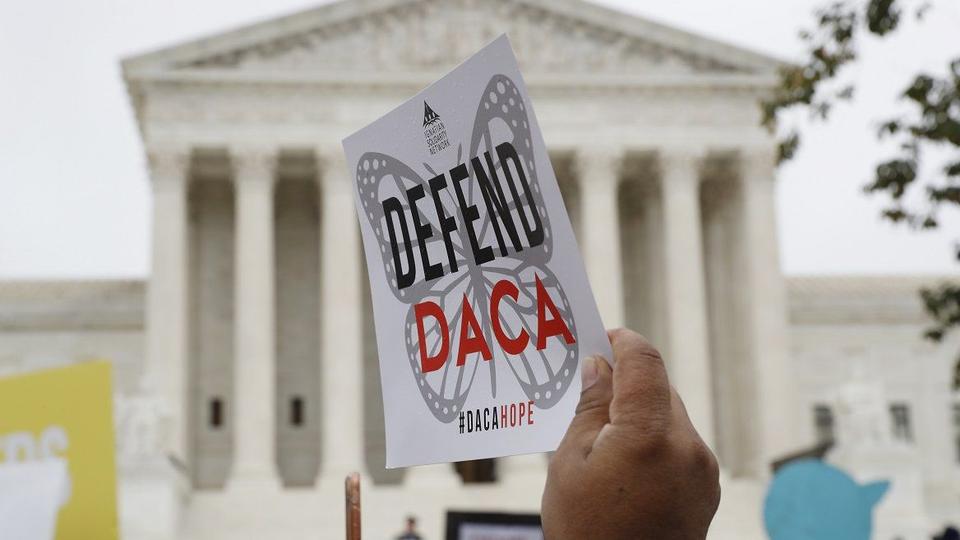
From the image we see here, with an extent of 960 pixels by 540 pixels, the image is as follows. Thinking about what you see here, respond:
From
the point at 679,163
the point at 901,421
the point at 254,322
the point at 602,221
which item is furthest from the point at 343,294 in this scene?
the point at 901,421

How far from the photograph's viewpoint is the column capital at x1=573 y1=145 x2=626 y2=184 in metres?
56.3

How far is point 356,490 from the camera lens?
3.89 m

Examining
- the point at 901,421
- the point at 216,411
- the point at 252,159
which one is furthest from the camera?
the point at 901,421

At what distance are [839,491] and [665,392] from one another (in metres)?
7.16

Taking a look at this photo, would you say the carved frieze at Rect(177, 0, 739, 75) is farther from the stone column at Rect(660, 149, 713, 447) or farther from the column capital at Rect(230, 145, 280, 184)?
the stone column at Rect(660, 149, 713, 447)

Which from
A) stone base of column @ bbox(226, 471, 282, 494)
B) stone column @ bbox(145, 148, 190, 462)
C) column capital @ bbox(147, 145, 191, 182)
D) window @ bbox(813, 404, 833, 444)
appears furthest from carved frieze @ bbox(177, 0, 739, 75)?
window @ bbox(813, 404, 833, 444)

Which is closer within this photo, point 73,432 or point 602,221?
point 73,432

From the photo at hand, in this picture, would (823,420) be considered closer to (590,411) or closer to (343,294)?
(343,294)

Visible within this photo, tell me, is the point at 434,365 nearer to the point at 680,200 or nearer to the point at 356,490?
the point at 356,490

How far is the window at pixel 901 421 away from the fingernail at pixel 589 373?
2557 inches

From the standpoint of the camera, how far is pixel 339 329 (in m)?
54.4

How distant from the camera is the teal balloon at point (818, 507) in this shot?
9312 mm

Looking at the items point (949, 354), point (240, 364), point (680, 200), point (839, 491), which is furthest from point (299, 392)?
point (839, 491)

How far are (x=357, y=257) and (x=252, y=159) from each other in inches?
255
